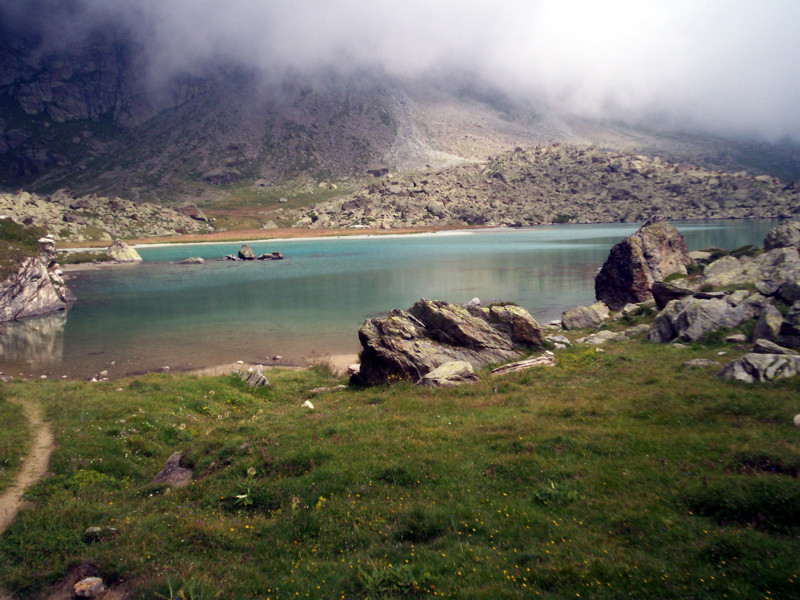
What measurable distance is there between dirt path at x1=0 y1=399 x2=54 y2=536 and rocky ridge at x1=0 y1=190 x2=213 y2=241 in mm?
135944

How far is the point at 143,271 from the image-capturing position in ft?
299

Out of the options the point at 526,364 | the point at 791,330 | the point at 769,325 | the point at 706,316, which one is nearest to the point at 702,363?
the point at 791,330

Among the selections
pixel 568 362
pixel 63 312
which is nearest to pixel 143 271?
pixel 63 312

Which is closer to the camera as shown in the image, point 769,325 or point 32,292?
point 769,325

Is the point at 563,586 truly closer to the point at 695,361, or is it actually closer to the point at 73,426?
the point at 695,361

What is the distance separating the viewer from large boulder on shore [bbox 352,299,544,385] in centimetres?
2003

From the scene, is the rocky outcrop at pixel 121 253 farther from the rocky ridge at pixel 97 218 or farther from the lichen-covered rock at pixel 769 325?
the lichen-covered rock at pixel 769 325

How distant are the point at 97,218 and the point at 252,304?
14162 centimetres

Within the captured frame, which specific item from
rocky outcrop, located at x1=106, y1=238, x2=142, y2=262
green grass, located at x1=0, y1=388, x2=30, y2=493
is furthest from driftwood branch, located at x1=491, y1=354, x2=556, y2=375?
rocky outcrop, located at x1=106, y1=238, x2=142, y2=262

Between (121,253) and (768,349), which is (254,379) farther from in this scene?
(121,253)

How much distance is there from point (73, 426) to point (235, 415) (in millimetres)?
5145

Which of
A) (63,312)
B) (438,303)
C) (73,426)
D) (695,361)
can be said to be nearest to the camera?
(73,426)

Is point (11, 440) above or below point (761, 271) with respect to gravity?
below

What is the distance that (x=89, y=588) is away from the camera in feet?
24.1
